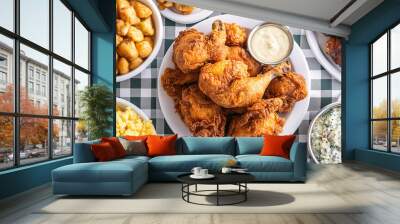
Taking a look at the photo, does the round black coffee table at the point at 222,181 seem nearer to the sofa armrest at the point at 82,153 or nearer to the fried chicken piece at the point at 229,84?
the sofa armrest at the point at 82,153

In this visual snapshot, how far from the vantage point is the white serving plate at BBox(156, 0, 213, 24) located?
9.08 meters

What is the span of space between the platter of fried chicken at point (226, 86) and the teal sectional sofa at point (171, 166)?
1825 millimetres

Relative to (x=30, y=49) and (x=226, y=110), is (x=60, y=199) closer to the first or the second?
(x=30, y=49)

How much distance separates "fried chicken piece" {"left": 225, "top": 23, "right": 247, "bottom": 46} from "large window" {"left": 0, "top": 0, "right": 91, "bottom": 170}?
3211 millimetres

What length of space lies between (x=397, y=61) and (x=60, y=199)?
6596mm

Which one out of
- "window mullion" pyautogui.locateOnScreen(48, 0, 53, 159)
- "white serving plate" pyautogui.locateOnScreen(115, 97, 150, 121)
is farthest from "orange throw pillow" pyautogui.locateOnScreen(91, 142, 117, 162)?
"white serving plate" pyautogui.locateOnScreen(115, 97, 150, 121)

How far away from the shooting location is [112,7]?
8180 millimetres

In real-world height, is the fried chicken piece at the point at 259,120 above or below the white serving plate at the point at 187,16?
below

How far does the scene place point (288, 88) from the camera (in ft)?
28.8

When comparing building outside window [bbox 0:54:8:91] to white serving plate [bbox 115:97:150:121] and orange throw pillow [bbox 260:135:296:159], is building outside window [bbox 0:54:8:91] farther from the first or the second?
white serving plate [bbox 115:97:150:121]

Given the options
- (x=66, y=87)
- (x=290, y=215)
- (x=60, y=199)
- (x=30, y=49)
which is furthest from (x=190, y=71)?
(x=290, y=215)

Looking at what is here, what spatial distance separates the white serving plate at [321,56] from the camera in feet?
30.2

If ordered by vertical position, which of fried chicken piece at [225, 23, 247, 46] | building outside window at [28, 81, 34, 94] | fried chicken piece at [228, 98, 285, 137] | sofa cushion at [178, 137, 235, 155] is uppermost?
fried chicken piece at [225, 23, 247, 46]

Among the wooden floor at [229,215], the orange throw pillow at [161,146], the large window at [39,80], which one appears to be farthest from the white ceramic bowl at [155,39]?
the wooden floor at [229,215]
